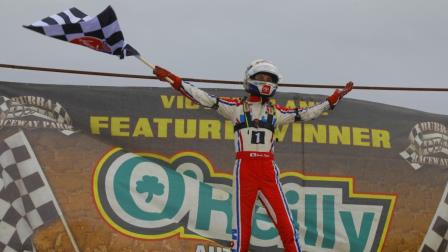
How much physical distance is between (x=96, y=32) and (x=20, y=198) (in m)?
1.94

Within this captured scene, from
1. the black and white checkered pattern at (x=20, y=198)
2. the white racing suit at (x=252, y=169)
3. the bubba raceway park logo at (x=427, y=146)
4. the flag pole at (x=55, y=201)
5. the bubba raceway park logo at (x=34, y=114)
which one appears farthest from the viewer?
the bubba raceway park logo at (x=427, y=146)

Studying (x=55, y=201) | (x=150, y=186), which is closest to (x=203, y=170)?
(x=150, y=186)

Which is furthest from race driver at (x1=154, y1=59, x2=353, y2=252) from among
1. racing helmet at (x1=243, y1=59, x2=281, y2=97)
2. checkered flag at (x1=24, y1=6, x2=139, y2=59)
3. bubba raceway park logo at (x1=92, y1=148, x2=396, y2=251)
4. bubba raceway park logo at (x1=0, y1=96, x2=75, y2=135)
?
bubba raceway park logo at (x1=0, y1=96, x2=75, y2=135)

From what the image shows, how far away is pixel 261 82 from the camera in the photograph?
5.68m

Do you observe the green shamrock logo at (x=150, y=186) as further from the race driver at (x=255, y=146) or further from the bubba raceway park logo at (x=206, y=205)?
the race driver at (x=255, y=146)

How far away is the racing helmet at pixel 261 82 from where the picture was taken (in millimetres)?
5676

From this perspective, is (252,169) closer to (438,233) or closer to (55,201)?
(55,201)

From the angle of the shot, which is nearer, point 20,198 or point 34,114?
point 20,198

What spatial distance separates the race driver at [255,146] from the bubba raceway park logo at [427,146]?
7.70ft

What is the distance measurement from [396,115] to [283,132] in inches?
52.9

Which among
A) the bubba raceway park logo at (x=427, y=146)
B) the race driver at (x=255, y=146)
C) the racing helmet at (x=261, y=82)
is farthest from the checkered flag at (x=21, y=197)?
the bubba raceway park logo at (x=427, y=146)

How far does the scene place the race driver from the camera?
216 inches

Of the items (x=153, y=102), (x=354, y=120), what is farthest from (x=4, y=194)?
(x=354, y=120)

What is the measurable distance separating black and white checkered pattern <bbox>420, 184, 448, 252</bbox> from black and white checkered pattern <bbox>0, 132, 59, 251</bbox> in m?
3.85
